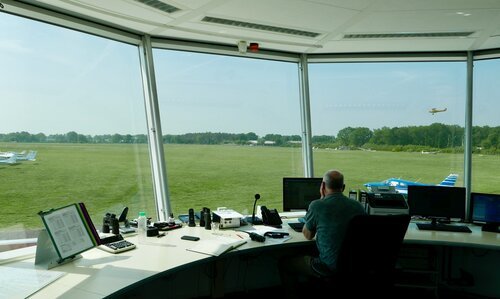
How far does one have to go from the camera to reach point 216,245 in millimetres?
2932

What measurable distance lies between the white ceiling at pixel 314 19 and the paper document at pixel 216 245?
6.37 feet

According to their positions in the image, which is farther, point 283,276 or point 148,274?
point 283,276

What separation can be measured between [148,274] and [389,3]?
265cm

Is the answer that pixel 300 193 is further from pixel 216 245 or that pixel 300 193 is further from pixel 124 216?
pixel 124 216

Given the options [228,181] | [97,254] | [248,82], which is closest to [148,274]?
[97,254]

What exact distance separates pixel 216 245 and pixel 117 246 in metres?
0.78

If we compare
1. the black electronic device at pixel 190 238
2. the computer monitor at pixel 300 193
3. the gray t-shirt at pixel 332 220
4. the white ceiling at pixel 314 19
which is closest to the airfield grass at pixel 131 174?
the computer monitor at pixel 300 193

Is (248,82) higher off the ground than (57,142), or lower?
higher

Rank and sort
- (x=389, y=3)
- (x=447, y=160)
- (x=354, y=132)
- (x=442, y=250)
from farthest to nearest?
(x=354, y=132) → (x=447, y=160) → (x=442, y=250) → (x=389, y=3)

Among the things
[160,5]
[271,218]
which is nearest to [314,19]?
[160,5]

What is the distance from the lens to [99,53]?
12.3ft

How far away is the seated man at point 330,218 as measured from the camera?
8.97 feet

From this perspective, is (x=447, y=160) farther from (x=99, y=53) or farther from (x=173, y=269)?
(x=99, y=53)

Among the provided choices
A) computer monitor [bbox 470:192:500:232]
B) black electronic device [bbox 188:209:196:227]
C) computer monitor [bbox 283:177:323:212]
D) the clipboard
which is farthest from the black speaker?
computer monitor [bbox 470:192:500:232]
